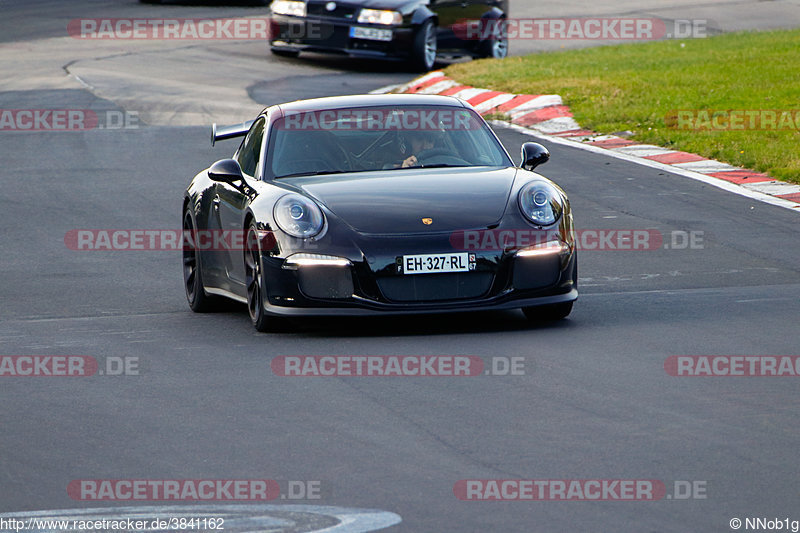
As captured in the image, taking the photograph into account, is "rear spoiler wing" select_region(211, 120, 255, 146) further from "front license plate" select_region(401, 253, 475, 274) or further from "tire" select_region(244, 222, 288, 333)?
"front license plate" select_region(401, 253, 475, 274)

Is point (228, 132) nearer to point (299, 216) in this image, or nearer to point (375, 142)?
point (375, 142)

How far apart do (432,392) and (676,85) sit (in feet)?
47.8

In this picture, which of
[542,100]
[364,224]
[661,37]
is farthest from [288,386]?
[661,37]

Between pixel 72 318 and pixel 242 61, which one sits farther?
pixel 242 61

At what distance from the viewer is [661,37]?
28.9 metres

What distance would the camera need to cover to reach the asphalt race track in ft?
16.3

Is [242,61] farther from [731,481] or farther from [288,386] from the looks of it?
[731,481]

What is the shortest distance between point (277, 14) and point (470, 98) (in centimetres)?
520

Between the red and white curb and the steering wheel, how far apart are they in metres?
4.86
